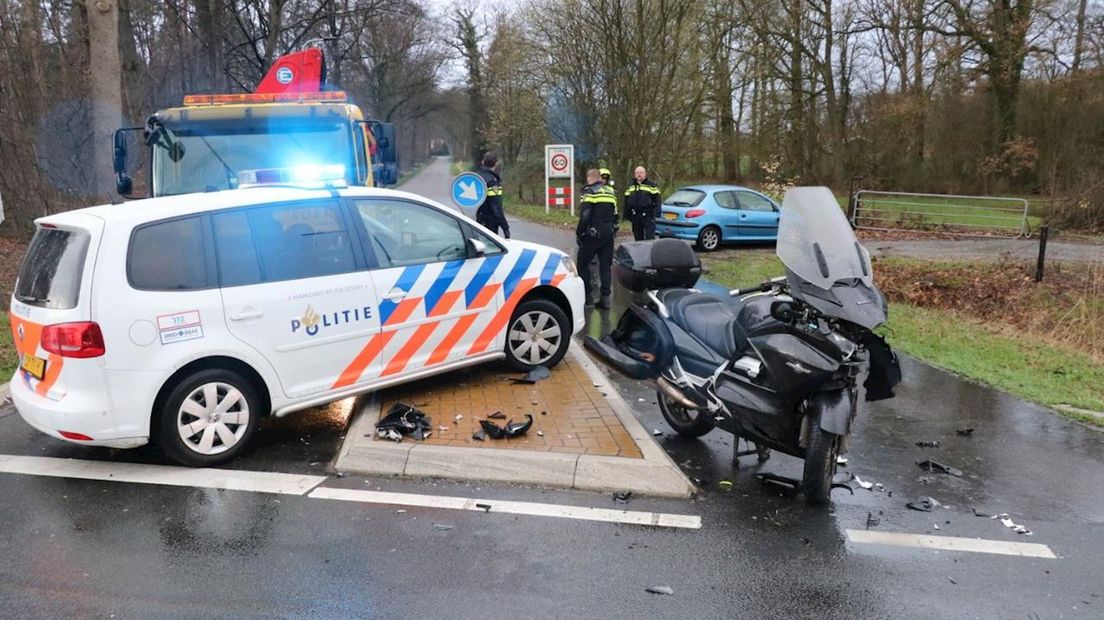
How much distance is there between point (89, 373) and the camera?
4.30m

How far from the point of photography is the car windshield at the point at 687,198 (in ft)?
52.2

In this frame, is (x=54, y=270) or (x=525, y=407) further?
(x=525, y=407)

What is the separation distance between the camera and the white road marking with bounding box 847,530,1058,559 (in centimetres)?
375

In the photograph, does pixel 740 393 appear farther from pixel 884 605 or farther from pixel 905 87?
Answer: pixel 905 87

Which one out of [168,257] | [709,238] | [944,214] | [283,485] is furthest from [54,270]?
[944,214]

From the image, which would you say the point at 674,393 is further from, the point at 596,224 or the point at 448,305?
the point at 596,224

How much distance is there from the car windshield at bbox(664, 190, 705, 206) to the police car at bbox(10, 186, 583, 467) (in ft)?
34.8

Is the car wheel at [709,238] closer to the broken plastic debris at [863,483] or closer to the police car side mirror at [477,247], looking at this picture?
the police car side mirror at [477,247]

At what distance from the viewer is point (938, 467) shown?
15.9 ft

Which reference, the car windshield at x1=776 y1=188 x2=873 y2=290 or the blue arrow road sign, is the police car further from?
the blue arrow road sign

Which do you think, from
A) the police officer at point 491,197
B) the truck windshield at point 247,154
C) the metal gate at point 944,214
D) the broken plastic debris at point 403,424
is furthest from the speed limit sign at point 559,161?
the broken plastic debris at point 403,424

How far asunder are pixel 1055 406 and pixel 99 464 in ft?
23.5

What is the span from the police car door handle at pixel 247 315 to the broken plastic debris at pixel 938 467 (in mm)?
4366

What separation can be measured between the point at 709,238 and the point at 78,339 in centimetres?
1311
